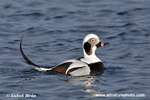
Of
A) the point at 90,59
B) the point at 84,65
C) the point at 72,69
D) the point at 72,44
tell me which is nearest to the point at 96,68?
the point at 84,65

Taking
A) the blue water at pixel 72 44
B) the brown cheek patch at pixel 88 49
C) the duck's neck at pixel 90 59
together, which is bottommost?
the blue water at pixel 72 44

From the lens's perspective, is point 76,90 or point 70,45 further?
point 70,45

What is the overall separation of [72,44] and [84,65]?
3.22 m

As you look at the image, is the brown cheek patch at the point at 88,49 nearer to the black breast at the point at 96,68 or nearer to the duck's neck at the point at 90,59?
the duck's neck at the point at 90,59

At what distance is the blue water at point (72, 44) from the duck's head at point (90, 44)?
1.99 feet

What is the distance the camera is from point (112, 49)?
1478 centimetres

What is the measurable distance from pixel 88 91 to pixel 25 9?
976 cm

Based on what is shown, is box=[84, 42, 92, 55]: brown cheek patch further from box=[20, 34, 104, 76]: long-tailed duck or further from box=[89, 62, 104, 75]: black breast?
box=[89, 62, 104, 75]: black breast

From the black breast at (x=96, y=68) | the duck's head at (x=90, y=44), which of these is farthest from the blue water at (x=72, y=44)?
the duck's head at (x=90, y=44)

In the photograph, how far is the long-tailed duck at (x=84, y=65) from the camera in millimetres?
12109

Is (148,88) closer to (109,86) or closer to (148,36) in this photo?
(109,86)

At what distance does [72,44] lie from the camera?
1545 cm

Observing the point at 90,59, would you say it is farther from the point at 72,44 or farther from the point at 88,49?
the point at 72,44

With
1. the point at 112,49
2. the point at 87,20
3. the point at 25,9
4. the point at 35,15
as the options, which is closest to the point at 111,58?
the point at 112,49
